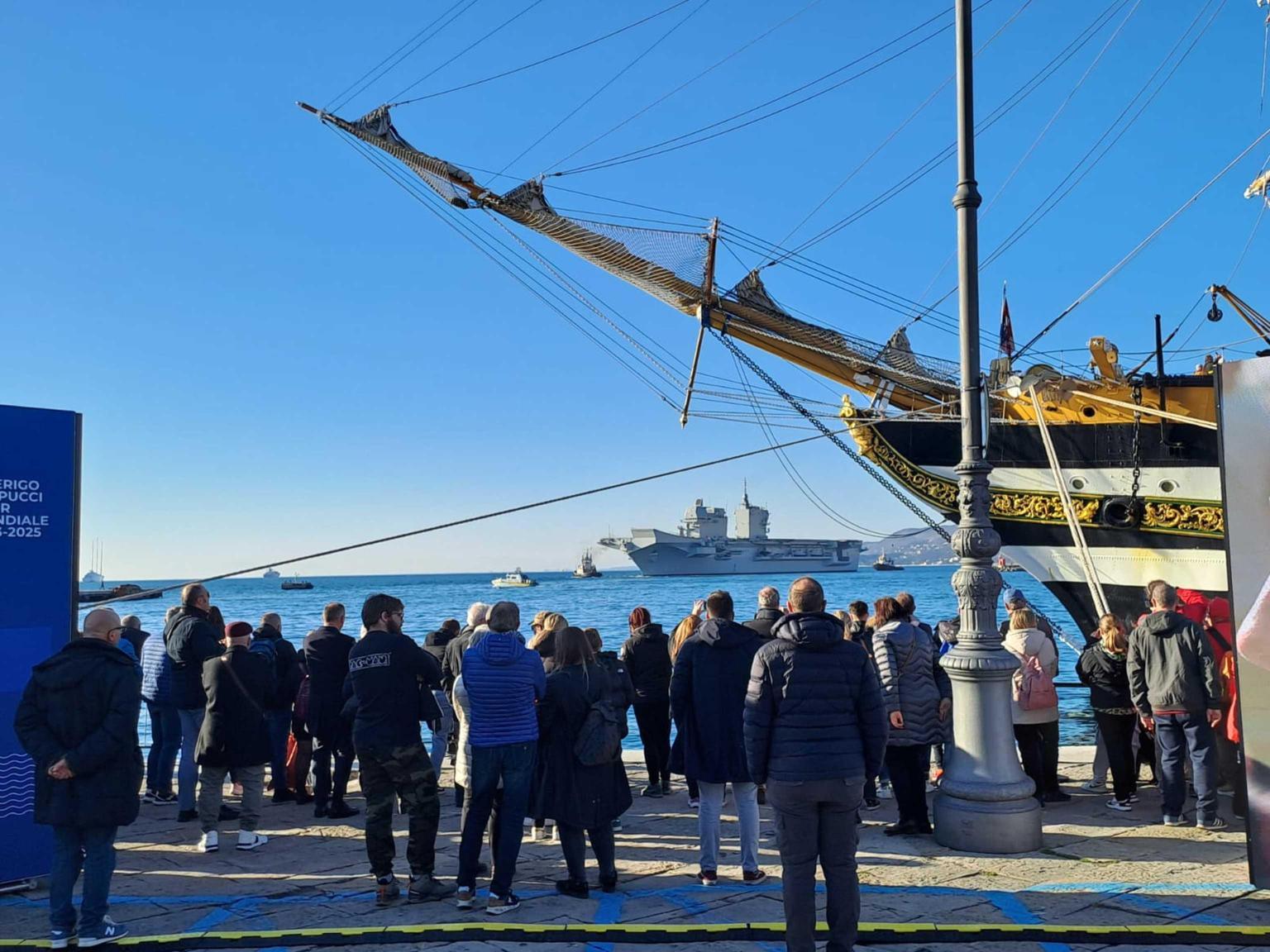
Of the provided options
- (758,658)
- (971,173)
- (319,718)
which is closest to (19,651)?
(319,718)

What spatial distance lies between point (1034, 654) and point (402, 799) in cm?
434

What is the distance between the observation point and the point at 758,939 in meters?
4.43

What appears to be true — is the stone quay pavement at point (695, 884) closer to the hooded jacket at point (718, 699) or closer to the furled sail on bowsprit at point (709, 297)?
the hooded jacket at point (718, 699)

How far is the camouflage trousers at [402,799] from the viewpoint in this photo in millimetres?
5062

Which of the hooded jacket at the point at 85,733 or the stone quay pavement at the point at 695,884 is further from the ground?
the hooded jacket at the point at 85,733

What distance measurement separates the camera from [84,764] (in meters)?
4.50

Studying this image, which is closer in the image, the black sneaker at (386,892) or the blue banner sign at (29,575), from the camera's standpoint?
the black sneaker at (386,892)

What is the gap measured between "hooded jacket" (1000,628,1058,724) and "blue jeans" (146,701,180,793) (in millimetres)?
6017

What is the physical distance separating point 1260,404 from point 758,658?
108 inches

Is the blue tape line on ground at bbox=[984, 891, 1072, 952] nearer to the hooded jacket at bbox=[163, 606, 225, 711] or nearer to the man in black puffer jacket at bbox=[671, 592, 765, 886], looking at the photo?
the man in black puffer jacket at bbox=[671, 592, 765, 886]

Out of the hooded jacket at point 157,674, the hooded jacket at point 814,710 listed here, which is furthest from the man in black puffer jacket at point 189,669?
the hooded jacket at point 814,710

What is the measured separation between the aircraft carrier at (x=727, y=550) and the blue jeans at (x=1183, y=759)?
10316 cm

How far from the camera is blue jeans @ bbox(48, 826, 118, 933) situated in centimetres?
453

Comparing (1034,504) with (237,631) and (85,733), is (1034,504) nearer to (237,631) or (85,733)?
(237,631)
